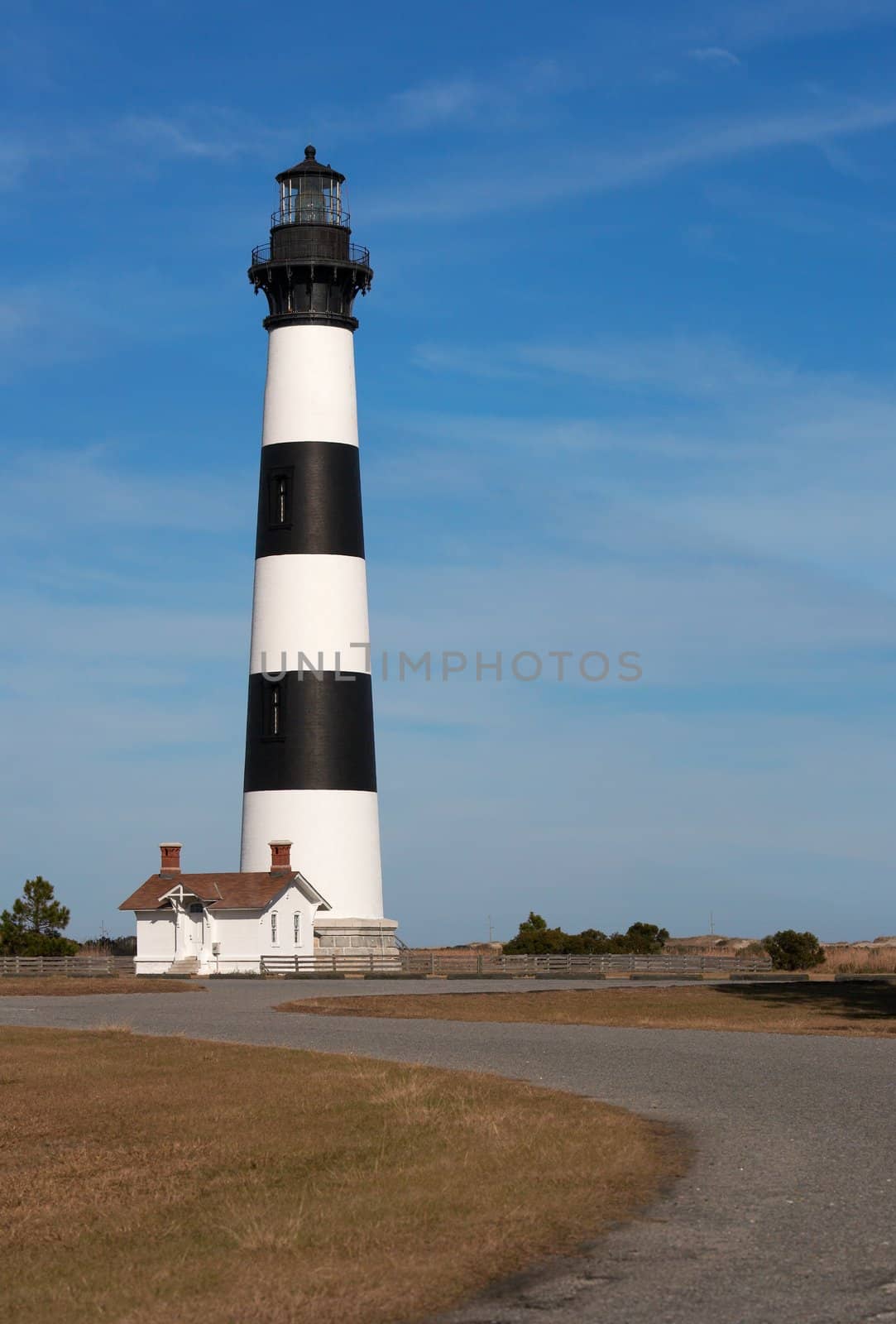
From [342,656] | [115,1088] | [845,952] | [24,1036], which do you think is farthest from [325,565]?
[845,952]

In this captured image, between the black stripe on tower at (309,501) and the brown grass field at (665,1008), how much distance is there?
16.1 m

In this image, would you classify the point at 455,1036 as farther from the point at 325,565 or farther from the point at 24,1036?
the point at 325,565

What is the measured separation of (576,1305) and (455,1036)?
60.7ft

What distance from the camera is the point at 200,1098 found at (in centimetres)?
1728

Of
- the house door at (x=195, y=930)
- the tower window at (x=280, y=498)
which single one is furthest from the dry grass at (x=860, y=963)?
the tower window at (x=280, y=498)

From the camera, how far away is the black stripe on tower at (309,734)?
50812mm

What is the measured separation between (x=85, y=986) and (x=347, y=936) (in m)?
10.8

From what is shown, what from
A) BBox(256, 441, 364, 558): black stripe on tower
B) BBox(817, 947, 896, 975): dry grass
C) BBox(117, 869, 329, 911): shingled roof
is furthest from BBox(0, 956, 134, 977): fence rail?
BBox(817, 947, 896, 975): dry grass

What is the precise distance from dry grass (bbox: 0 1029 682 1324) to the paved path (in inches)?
18.3

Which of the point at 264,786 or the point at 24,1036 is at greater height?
the point at 264,786

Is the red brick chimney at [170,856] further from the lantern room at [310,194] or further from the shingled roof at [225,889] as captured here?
the lantern room at [310,194]

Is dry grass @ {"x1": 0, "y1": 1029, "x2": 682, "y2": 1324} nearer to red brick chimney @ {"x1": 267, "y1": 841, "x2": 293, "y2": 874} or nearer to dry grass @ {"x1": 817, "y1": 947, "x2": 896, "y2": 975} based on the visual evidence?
red brick chimney @ {"x1": 267, "y1": 841, "x2": 293, "y2": 874}

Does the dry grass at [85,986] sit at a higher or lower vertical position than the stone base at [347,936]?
lower

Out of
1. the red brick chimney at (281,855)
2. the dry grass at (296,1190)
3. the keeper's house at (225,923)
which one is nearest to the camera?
the dry grass at (296,1190)
